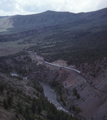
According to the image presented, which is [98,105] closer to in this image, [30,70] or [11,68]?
[30,70]

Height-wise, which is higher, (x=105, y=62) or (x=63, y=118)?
(x=105, y=62)

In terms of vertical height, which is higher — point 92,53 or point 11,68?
point 92,53

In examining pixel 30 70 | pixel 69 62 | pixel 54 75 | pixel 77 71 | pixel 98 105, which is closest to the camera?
pixel 98 105

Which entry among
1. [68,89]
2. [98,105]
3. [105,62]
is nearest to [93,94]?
[98,105]

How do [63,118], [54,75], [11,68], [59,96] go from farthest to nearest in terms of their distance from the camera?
[11,68]
[54,75]
[59,96]
[63,118]

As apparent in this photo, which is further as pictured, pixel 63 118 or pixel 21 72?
pixel 21 72

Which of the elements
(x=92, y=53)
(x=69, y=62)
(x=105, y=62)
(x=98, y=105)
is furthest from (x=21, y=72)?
(x=98, y=105)

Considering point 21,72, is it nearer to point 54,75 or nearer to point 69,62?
point 54,75

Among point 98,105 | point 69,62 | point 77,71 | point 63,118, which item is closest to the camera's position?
point 63,118

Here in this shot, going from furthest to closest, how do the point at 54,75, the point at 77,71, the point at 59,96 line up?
the point at 54,75 → the point at 77,71 → the point at 59,96

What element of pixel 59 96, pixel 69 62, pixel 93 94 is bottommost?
pixel 59 96
